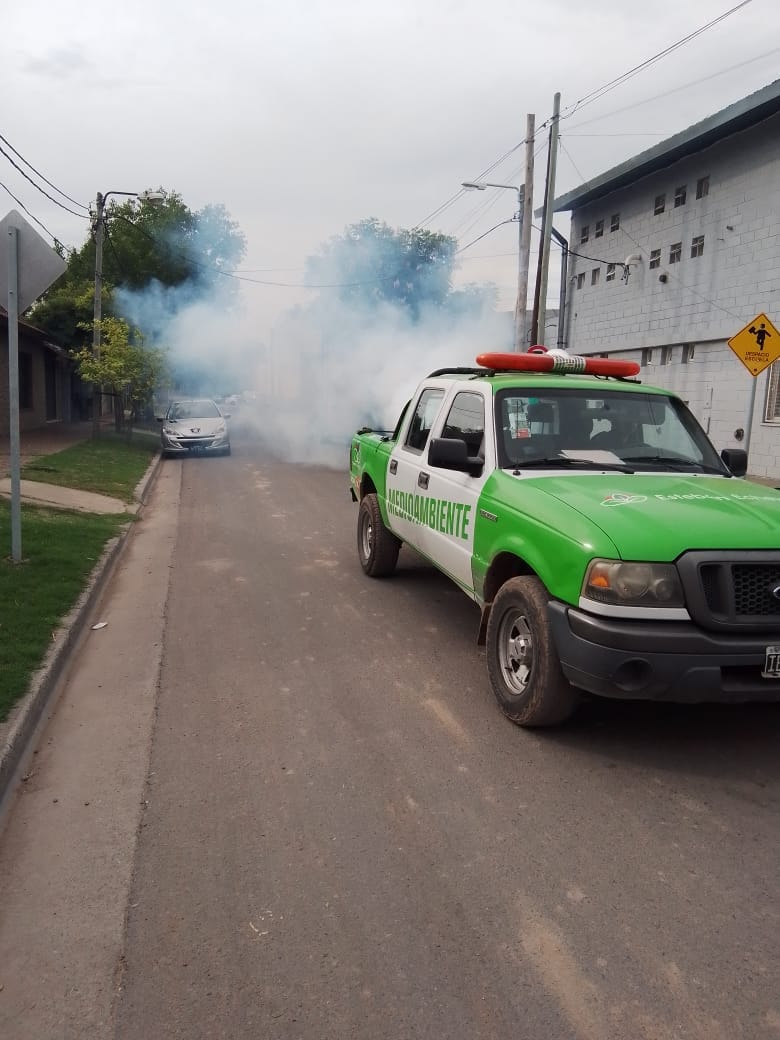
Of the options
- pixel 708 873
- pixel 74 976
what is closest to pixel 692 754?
pixel 708 873

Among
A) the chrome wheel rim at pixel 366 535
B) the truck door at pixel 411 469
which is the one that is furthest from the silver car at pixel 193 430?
the truck door at pixel 411 469

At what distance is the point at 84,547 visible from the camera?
8.45m

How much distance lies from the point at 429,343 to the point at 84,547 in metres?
15.6

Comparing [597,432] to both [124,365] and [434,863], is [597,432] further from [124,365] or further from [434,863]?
[124,365]

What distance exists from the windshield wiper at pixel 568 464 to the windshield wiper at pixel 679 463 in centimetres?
23

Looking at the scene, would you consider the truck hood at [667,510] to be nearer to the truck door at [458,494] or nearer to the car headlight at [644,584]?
the car headlight at [644,584]

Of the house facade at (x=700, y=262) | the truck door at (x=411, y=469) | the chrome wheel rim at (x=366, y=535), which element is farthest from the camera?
the house facade at (x=700, y=262)

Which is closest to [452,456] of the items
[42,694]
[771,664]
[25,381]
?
[771,664]

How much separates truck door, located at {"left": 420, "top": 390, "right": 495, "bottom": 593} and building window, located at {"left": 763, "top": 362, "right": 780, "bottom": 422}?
40.1ft

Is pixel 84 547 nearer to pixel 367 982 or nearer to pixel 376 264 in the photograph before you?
pixel 367 982

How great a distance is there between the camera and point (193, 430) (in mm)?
21078

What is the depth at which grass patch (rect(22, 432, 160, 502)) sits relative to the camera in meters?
13.6

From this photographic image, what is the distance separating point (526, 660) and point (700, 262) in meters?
16.9

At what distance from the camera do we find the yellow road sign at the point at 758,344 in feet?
33.6
